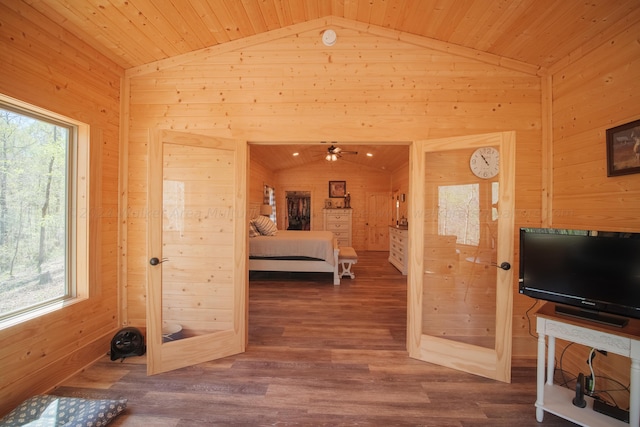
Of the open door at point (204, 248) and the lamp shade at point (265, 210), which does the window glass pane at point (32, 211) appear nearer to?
the open door at point (204, 248)

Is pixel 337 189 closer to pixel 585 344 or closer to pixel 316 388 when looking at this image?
pixel 316 388

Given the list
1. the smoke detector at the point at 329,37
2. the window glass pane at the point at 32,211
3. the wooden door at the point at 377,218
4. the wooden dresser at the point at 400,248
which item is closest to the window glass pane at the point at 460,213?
the smoke detector at the point at 329,37

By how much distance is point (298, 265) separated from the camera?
16.6 ft

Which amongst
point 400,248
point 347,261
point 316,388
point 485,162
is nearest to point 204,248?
point 316,388

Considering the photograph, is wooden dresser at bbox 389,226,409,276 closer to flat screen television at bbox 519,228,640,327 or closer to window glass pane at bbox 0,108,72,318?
flat screen television at bbox 519,228,640,327

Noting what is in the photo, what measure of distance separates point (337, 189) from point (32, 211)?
7.69m

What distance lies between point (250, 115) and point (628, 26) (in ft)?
10.2

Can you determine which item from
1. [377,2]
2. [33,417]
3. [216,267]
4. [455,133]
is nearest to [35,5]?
[216,267]

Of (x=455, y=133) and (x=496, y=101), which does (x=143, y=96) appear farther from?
(x=496, y=101)

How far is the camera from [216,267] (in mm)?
2635

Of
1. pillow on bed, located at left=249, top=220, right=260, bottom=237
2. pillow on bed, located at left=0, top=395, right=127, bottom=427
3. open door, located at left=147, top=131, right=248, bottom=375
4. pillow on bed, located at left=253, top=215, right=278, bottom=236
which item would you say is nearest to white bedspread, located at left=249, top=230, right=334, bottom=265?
pillow on bed, located at left=249, top=220, right=260, bottom=237

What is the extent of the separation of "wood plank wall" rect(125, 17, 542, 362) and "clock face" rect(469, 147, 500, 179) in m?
0.30

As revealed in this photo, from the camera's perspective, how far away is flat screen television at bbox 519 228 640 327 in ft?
5.25

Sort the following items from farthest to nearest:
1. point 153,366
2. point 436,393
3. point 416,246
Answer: point 416,246 → point 153,366 → point 436,393
